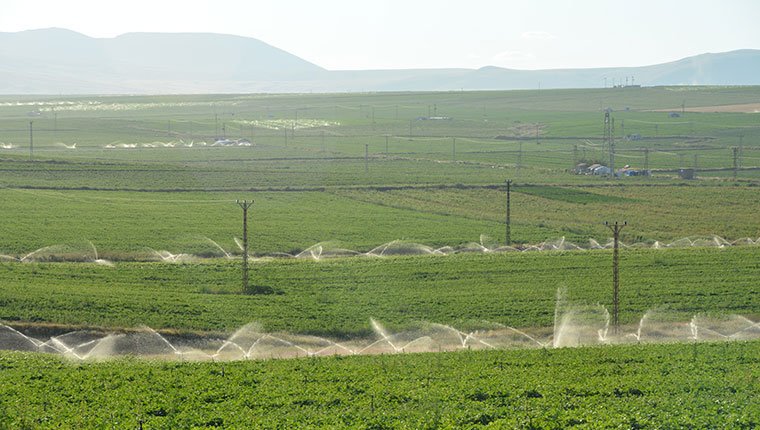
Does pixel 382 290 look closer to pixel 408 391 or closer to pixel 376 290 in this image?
pixel 376 290

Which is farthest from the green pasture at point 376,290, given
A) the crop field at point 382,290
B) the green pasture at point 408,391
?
the green pasture at point 408,391

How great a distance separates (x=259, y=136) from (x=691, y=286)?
4296 inches

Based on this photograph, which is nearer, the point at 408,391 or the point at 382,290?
the point at 408,391

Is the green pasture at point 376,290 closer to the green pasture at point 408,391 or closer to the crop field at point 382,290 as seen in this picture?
the crop field at point 382,290

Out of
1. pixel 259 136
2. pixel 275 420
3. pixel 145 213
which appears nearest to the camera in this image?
pixel 275 420

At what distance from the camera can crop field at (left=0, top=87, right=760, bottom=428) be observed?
22.5 metres

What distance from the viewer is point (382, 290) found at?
39.4 meters

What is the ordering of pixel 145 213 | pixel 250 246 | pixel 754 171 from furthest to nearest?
pixel 754 171, pixel 145 213, pixel 250 246

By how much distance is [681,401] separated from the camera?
71.7 feet

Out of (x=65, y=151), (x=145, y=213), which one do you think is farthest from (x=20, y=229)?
(x=65, y=151)

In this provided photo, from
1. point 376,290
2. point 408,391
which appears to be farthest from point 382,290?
point 408,391

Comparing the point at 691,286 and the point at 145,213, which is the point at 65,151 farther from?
the point at 691,286

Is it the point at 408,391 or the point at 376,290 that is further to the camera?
the point at 376,290

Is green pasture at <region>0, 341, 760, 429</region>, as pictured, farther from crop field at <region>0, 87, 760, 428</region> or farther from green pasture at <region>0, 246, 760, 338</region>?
green pasture at <region>0, 246, 760, 338</region>
